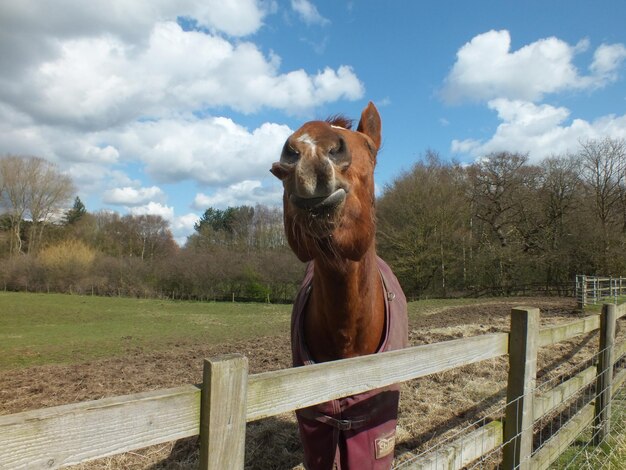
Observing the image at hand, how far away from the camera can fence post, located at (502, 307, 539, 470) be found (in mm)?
2922

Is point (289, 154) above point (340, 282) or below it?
above

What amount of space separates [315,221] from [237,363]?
32.9 inches

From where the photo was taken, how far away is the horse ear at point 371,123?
122 inches

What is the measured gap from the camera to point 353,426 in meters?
2.81

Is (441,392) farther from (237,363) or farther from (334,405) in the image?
(237,363)

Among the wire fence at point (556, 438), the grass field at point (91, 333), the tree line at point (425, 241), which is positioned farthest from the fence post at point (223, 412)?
the tree line at point (425, 241)

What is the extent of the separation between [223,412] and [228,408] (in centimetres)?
2

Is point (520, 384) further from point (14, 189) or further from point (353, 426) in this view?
point (14, 189)

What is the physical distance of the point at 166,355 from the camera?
37.0ft

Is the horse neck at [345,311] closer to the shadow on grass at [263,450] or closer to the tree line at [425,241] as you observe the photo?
the shadow on grass at [263,450]

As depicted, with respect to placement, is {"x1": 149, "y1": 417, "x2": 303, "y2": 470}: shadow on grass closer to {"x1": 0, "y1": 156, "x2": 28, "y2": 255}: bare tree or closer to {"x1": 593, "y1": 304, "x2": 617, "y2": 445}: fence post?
{"x1": 593, "y1": 304, "x2": 617, "y2": 445}: fence post

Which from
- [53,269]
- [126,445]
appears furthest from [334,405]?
[53,269]

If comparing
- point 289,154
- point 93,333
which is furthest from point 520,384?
point 93,333

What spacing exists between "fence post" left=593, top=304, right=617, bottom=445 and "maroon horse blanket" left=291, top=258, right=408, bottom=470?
309 centimetres
